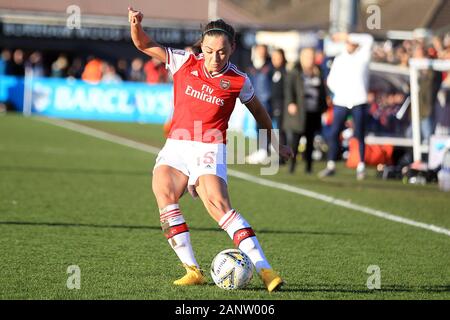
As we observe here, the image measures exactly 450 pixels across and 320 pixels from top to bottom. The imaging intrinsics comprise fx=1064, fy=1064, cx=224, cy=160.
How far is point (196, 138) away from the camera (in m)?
7.48

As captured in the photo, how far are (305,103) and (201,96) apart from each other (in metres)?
10.9

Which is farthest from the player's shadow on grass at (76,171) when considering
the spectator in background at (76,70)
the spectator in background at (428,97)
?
the spectator in background at (76,70)

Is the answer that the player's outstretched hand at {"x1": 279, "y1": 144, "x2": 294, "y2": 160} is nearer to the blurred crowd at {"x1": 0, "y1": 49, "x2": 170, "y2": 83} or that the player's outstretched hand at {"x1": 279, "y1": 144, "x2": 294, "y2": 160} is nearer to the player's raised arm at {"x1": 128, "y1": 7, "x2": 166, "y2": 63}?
the player's raised arm at {"x1": 128, "y1": 7, "x2": 166, "y2": 63}

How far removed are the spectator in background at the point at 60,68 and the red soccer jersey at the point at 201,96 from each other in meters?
30.6

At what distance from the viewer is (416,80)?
61.4 ft

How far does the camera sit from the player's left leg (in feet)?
23.9

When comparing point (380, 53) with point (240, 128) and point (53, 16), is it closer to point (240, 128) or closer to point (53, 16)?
point (240, 128)

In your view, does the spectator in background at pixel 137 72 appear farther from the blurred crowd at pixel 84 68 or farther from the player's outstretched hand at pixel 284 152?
the player's outstretched hand at pixel 284 152

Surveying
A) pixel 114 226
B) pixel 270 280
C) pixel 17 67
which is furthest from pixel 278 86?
pixel 17 67

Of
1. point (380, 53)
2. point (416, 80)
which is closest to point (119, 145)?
point (380, 53)

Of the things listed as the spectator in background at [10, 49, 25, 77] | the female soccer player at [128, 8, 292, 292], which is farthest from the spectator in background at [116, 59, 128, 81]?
the female soccer player at [128, 8, 292, 292]

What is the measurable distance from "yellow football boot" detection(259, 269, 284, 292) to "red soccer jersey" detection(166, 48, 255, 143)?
101 centimetres

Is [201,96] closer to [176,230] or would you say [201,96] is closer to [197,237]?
[176,230]

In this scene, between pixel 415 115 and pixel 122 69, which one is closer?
pixel 415 115
